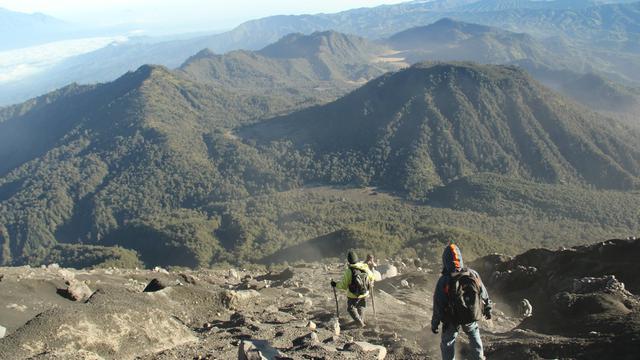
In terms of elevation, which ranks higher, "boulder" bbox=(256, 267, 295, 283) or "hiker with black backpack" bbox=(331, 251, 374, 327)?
"hiker with black backpack" bbox=(331, 251, 374, 327)

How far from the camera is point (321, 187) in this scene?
113062 millimetres

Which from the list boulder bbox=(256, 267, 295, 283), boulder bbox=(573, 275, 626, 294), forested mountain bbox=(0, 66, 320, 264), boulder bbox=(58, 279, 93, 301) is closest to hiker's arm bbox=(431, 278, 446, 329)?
boulder bbox=(573, 275, 626, 294)

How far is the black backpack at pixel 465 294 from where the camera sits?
929 centimetres

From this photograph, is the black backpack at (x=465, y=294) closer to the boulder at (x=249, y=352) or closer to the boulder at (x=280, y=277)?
the boulder at (x=249, y=352)

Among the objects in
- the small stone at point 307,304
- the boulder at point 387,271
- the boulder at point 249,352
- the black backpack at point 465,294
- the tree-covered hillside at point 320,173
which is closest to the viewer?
the black backpack at point 465,294

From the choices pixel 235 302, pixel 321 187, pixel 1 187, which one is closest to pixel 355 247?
pixel 235 302

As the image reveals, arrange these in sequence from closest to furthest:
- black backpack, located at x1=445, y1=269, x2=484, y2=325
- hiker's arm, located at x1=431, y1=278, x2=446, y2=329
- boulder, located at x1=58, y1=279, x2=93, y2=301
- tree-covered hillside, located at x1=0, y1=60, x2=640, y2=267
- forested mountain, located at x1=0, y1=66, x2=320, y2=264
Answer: black backpack, located at x1=445, y1=269, x2=484, y2=325, hiker's arm, located at x1=431, y1=278, x2=446, y2=329, boulder, located at x1=58, y1=279, x2=93, y2=301, tree-covered hillside, located at x1=0, y1=60, x2=640, y2=267, forested mountain, located at x1=0, y1=66, x2=320, y2=264

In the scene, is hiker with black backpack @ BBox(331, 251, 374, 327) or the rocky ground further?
hiker with black backpack @ BBox(331, 251, 374, 327)

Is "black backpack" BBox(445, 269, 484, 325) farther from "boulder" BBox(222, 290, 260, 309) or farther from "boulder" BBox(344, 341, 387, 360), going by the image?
"boulder" BBox(222, 290, 260, 309)

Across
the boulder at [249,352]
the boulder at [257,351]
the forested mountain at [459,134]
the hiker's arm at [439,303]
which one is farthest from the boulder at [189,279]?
the forested mountain at [459,134]

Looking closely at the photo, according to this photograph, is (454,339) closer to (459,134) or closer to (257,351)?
(257,351)

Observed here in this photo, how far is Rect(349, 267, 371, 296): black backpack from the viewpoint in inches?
559

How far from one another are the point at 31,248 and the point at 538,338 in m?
111

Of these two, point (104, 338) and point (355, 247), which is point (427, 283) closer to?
point (104, 338)
